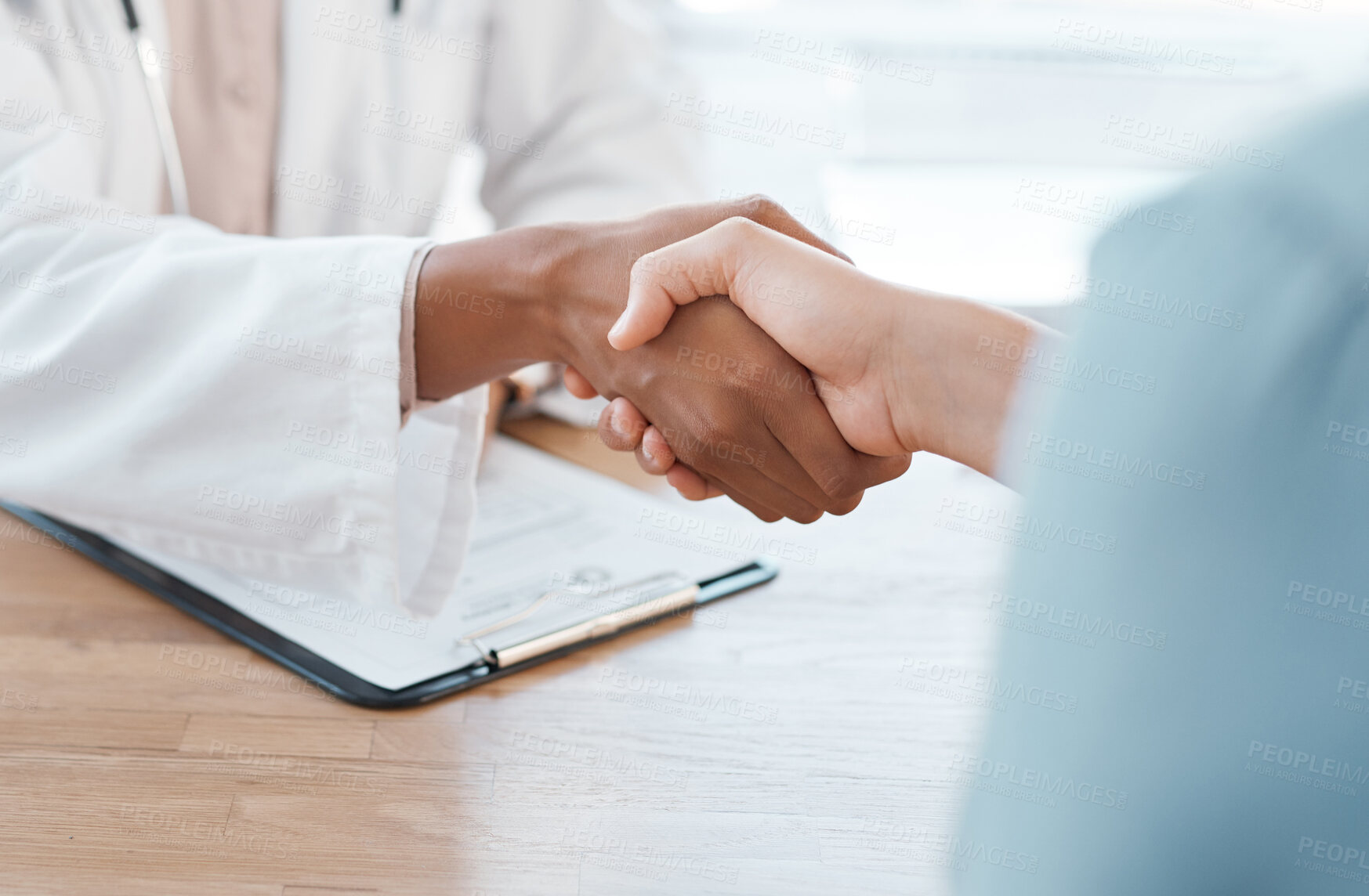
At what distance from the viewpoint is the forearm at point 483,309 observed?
0.71 meters

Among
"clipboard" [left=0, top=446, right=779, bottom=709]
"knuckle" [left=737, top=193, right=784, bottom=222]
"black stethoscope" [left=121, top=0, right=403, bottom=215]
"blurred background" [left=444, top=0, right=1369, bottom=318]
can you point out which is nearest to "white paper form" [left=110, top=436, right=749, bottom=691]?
"clipboard" [left=0, top=446, right=779, bottom=709]

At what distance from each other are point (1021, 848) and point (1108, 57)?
215cm

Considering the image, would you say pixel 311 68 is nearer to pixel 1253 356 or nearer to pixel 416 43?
pixel 416 43

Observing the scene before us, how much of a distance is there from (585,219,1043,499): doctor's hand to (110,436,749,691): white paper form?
149 mm

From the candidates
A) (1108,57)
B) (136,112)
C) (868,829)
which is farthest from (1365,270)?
(1108,57)

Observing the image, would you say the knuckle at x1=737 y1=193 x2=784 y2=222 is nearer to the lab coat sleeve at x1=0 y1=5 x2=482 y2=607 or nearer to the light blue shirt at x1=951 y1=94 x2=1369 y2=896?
the lab coat sleeve at x1=0 y1=5 x2=482 y2=607

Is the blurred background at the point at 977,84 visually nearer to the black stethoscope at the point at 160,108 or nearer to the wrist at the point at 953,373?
the black stethoscope at the point at 160,108

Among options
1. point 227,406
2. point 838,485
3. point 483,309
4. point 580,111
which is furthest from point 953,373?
point 580,111

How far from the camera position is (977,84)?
2.08 metres

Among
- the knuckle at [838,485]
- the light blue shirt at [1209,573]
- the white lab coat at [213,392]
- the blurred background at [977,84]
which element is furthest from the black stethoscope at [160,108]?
the blurred background at [977,84]

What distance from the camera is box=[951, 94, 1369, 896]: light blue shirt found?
0.84ft

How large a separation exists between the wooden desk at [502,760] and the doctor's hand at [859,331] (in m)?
0.13

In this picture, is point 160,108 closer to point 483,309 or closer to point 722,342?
point 483,309

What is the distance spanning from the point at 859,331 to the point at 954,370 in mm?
71
